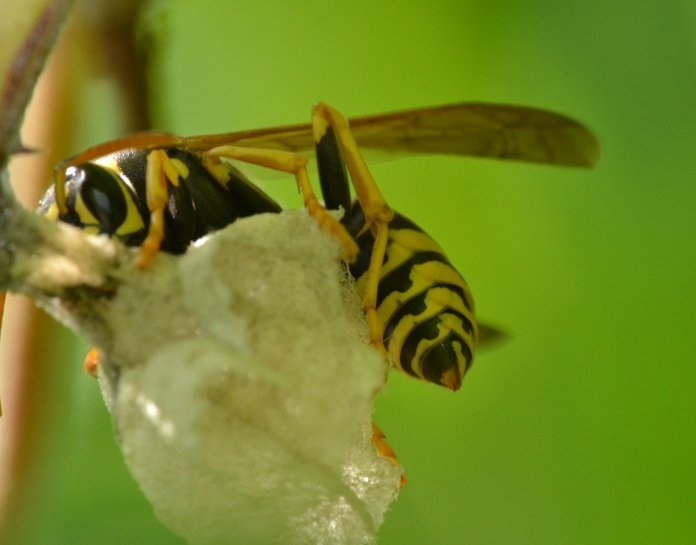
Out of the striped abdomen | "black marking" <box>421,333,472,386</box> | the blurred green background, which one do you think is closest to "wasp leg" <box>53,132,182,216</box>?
the striped abdomen

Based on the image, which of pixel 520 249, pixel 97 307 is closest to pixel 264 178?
pixel 520 249

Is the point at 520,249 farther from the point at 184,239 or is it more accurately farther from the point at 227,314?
the point at 227,314

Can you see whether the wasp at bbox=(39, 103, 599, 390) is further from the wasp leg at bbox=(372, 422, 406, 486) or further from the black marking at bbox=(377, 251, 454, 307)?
the wasp leg at bbox=(372, 422, 406, 486)

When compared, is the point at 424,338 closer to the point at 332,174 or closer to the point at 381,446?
the point at 381,446

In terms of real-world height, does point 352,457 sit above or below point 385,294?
below

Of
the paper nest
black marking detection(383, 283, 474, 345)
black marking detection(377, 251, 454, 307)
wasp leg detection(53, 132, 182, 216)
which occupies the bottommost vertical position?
the paper nest

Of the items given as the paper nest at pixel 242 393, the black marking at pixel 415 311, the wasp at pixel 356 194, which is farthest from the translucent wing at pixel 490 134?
the paper nest at pixel 242 393
